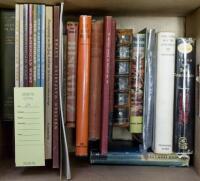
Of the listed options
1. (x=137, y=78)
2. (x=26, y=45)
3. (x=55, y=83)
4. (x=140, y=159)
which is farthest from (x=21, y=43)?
(x=140, y=159)

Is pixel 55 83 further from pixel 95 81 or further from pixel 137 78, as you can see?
pixel 137 78

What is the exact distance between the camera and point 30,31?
2.17ft

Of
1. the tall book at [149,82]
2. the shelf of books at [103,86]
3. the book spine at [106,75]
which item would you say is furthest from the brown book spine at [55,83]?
the tall book at [149,82]

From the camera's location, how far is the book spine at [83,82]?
690 millimetres

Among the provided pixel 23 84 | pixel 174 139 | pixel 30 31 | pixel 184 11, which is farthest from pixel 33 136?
pixel 184 11

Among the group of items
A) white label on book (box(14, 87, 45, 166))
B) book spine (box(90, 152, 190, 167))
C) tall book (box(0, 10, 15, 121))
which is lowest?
book spine (box(90, 152, 190, 167))

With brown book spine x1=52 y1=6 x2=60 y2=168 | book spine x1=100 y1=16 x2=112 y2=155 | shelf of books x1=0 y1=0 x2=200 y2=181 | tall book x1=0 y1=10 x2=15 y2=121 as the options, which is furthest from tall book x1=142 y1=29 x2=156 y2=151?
tall book x1=0 y1=10 x2=15 y2=121

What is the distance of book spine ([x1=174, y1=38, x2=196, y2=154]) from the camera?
0.74 metres

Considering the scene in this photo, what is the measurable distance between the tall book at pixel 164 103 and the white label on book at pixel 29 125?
0.97 feet

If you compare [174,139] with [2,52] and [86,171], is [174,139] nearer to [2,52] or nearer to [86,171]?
[86,171]

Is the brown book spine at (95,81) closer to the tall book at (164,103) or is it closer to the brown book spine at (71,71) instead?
the brown book spine at (71,71)

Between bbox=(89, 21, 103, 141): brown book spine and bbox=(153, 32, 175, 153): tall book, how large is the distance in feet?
0.49

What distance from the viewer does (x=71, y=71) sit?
2.32ft

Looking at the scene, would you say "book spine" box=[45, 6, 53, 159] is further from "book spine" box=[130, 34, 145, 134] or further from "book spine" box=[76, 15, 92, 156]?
"book spine" box=[130, 34, 145, 134]
